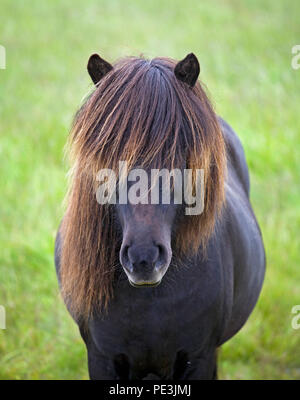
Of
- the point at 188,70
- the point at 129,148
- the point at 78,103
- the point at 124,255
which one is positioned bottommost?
the point at 124,255

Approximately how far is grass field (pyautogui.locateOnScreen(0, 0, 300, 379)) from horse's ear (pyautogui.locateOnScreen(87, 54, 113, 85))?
1.68 meters

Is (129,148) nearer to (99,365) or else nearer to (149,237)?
(149,237)

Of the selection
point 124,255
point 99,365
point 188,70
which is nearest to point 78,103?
point 99,365

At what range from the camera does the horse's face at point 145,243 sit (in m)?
2.14

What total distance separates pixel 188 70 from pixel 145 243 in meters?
0.74

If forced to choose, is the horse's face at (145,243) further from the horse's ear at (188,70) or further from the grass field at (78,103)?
the grass field at (78,103)

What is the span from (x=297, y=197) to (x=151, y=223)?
3816 mm

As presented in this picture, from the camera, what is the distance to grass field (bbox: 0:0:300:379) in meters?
4.55

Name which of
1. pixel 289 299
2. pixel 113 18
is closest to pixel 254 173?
pixel 289 299

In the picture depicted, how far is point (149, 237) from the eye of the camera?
2180 millimetres

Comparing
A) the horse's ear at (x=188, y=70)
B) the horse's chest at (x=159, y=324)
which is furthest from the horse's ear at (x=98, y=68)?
the horse's chest at (x=159, y=324)

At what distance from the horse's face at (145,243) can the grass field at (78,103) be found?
2042 mm

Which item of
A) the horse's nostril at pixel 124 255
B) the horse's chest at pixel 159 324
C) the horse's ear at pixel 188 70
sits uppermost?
the horse's ear at pixel 188 70

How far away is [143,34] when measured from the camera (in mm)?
9078
